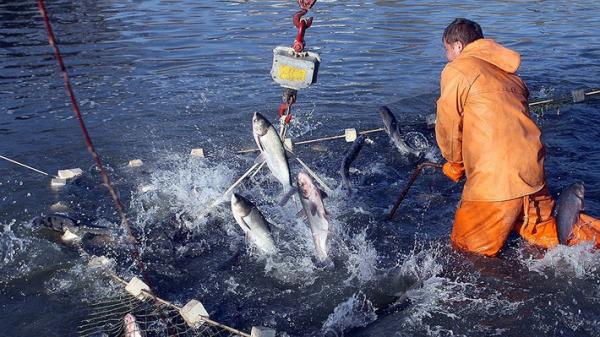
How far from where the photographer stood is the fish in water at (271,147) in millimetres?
5453

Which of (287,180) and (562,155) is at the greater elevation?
(287,180)

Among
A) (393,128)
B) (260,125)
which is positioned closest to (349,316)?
(260,125)

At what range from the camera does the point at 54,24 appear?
17.7 m

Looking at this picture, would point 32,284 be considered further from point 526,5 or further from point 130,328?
point 526,5

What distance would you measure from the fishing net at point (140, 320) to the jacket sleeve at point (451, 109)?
108 inches

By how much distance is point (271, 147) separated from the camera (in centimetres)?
555

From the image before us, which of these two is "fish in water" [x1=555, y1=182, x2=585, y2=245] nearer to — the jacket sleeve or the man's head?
the jacket sleeve

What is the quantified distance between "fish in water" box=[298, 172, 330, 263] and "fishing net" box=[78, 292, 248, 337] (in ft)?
4.22

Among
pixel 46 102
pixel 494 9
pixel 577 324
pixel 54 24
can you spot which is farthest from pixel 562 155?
pixel 54 24

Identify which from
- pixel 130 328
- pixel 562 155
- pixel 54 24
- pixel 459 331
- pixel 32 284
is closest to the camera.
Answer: pixel 130 328

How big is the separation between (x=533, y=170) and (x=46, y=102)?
8.97 meters

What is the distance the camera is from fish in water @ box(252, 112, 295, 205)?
5.45 m

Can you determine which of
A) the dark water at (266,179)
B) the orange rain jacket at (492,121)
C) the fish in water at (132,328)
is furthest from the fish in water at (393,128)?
the fish in water at (132,328)

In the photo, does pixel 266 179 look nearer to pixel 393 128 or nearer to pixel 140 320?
pixel 393 128
